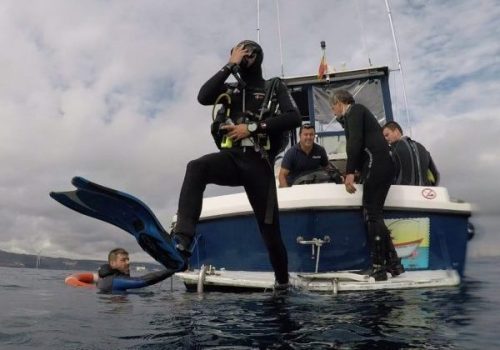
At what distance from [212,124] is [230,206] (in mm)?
2388

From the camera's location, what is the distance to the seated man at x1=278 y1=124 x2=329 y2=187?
675 cm

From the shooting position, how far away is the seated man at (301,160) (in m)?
6.75

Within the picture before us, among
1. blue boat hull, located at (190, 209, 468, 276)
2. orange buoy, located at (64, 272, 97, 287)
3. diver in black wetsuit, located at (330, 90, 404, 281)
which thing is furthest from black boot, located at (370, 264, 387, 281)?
orange buoy, located at (64, 272, 97, 287)

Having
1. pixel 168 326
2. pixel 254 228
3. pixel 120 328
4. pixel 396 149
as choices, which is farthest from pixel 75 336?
pixel 396 149

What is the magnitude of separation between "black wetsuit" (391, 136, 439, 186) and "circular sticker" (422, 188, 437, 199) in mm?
535

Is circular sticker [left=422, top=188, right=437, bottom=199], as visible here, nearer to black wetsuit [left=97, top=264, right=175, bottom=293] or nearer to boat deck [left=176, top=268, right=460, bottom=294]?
boat deck [left=176, top=268, right=460, bottom=294]

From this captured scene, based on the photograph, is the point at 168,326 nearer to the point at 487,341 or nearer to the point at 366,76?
the point at 487,341

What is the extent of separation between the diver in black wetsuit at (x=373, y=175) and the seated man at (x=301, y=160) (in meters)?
1.31

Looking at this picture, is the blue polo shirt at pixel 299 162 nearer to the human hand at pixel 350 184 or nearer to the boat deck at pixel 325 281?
the human hand at pixel 350 184

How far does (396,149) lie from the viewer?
634 centimetres

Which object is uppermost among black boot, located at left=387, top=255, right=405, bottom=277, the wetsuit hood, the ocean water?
the wetsuit hood

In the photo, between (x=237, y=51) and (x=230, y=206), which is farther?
(x=230, y=206)

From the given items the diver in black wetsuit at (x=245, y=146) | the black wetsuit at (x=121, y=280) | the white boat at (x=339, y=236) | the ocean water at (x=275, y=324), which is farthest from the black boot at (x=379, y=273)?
the black wetsuit at (x=121, y=280)

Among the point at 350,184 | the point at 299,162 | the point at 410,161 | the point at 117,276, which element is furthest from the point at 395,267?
the point at 117,276
